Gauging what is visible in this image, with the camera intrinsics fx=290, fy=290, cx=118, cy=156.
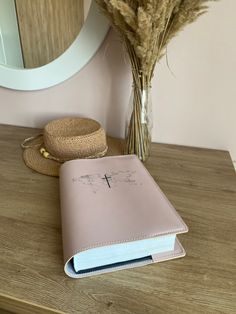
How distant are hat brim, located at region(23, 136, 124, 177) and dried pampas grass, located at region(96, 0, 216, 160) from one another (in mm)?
227

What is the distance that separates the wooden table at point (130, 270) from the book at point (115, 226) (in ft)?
0.06

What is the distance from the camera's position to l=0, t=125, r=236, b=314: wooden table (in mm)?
447

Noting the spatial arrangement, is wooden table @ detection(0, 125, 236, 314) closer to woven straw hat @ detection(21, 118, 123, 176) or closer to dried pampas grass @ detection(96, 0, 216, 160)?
woven straw hat @ detection(21, 118, 123, 176)

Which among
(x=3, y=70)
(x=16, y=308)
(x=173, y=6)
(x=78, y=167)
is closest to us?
(x=16, y=308)

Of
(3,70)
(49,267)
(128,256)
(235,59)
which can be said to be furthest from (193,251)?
(3,70)

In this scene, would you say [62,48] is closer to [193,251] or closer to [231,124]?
[231,124]

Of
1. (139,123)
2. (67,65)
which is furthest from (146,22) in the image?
(67,65)

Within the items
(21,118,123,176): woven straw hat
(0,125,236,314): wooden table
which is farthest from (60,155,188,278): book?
(21,118,123,176): woven straw hat

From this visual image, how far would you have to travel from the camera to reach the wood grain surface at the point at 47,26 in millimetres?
821

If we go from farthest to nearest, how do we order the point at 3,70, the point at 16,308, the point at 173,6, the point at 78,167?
the point at 3,70, the point at 78,167, the point at 173,6, the point at 16,308

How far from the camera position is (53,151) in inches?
31.3

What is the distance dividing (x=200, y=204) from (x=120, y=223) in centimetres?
23

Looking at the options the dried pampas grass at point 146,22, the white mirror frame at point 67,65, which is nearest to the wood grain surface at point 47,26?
the white mirror frame at point 67,65

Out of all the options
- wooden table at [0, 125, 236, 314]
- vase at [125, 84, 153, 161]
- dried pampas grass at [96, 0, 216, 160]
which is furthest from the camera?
vase at [125, 84, 153, 161]
